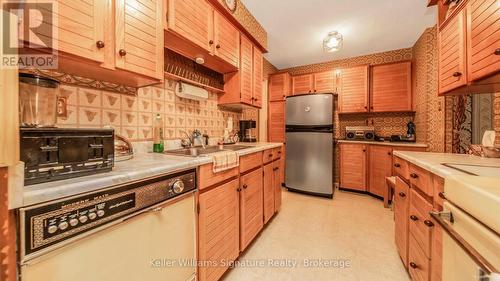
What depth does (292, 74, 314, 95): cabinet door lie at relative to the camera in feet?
12.4

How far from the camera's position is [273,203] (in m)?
2.37

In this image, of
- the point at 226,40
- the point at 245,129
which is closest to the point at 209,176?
the point at 226,40

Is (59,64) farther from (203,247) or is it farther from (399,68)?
(399,68)

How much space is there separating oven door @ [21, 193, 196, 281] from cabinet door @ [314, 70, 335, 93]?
10.9 ft

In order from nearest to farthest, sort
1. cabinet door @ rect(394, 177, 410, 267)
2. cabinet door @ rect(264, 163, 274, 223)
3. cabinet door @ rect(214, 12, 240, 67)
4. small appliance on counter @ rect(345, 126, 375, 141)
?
cabinet door @ rect(394, 177, 410, 267) < cabinet door @ rect(214, 12, 240, 67) < cabinet door @ rect(264, 163, 274, 223) < small appliance on counter @ rect(345, 126, 375, 141)

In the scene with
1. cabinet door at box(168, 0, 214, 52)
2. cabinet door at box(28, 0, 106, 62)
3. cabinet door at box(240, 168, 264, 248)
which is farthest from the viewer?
cabinet door at box(240, 168, 264, 248)

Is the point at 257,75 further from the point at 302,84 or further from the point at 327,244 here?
the point at 327,244

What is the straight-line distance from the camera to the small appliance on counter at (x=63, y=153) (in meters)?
0.58

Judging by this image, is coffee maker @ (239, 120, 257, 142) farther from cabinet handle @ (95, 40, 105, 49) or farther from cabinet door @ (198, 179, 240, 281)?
cabinet handle @ (95, 40, 105, 49)

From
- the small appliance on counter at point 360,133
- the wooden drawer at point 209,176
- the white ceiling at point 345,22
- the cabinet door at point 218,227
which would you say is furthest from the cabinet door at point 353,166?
the wooden drawer at point 209,176

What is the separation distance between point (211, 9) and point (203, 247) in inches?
71.9

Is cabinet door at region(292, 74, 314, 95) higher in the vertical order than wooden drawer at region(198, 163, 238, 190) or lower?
higher

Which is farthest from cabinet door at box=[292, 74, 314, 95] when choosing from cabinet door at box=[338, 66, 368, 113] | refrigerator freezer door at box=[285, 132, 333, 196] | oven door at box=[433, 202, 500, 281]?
oven door at box=[433, 202, 500, 281]

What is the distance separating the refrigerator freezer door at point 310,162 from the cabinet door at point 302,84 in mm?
982
